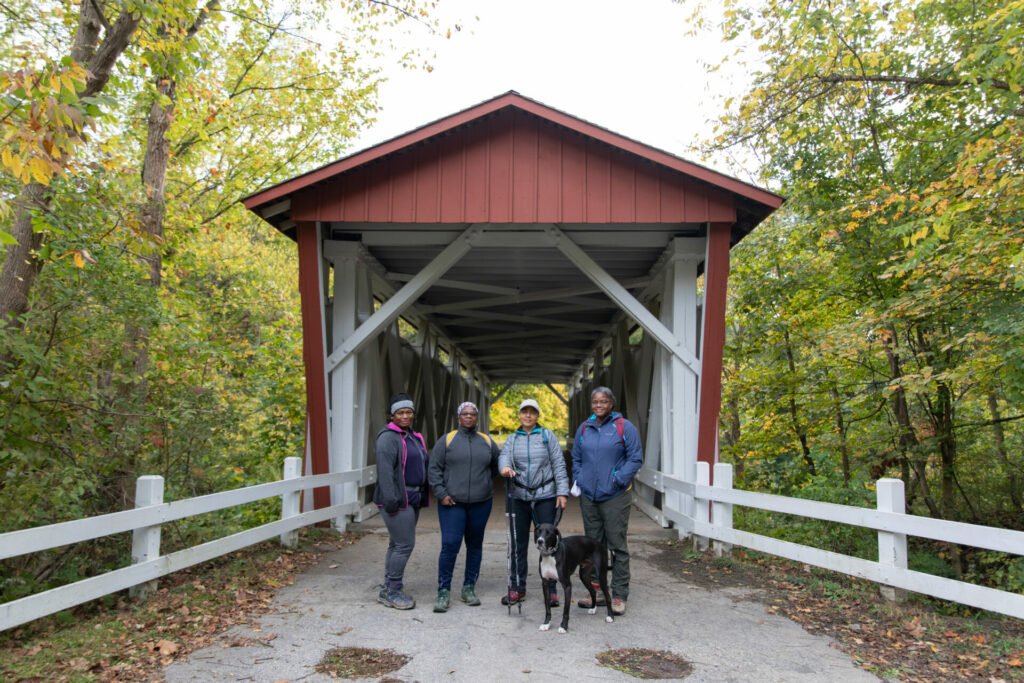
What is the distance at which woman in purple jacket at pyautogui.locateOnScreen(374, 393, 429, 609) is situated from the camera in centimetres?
496

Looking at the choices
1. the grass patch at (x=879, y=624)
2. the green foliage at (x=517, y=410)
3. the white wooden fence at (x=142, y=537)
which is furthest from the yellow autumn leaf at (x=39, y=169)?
the green foliage at (x=517, y=410)

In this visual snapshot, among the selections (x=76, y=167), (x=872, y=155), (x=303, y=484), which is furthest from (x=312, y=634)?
(x=872, y=155)

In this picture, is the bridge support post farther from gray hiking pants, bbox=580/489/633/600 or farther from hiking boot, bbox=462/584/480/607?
gray hiking pants, bbox=580/489/633/600

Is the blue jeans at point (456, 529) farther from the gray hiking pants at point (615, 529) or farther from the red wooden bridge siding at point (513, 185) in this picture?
the red wooden bridge siding at point (513, 185)

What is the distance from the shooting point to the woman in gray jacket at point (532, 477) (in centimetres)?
504

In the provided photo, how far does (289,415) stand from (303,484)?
172 inches

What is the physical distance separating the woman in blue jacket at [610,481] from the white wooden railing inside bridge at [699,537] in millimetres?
1544

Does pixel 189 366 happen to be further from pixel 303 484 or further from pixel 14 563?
pixel 14 563

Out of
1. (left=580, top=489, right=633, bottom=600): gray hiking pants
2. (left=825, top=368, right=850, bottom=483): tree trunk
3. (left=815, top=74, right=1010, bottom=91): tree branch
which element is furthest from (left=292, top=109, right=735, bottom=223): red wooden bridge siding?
(left=825, top=368, right=850, bottom=483): tree trunk

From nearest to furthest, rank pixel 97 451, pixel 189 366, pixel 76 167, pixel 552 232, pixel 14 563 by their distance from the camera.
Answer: pixel 14 563
pixel 97 451
pixel 76 167
pixel 552 232
pixel 189 366

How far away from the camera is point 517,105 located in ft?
24.9

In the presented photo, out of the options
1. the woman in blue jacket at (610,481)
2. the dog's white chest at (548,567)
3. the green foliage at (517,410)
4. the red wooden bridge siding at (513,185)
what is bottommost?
the green foliage at (517,410)

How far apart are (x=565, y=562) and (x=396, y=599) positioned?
4.73 feet

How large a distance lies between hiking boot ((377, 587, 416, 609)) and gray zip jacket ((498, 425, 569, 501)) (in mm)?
1080
